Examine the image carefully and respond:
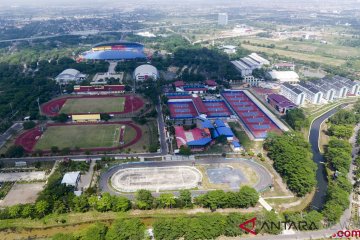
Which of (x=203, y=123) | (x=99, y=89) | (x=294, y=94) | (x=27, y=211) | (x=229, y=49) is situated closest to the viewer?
(x=27, y=211)

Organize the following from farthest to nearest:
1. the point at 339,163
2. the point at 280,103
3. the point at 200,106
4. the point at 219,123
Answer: the point at 280,103
the point at 200,106
the point at 219,123
the point at 339,163

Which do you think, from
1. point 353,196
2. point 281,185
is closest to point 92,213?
point 281,185

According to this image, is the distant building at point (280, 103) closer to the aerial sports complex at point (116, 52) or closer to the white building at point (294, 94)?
the white building at point (294, 94)

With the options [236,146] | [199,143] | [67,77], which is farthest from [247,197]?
[67,77]

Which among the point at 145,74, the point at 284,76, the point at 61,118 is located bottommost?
the point at 284,76

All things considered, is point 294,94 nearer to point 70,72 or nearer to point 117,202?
point 117,202

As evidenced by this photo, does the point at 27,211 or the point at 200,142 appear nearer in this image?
the point at 27,211
